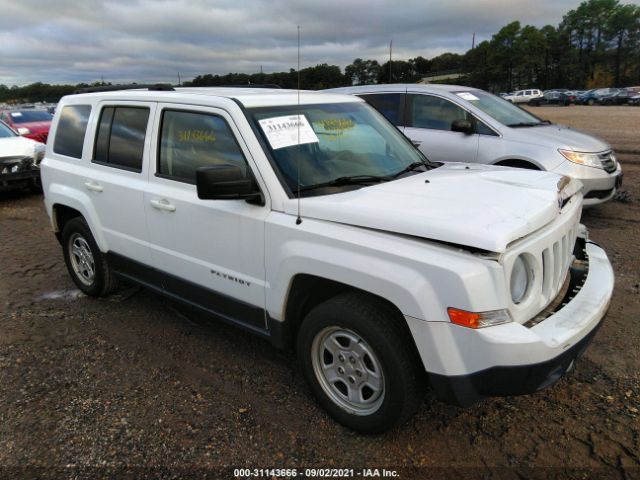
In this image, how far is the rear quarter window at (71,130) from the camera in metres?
4.27

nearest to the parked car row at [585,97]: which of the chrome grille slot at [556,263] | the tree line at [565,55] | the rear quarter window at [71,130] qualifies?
the tree line at [565,55]

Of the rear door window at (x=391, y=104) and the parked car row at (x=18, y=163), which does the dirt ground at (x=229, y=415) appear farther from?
the parked car row at (x=18, y=163)

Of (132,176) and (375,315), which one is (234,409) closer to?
(375,315)

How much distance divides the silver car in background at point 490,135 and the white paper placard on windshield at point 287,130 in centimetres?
391

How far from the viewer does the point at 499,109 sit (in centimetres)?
702

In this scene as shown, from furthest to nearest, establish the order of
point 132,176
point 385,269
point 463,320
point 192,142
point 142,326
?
point 142,326 < point 132,176 < point 192,142 < point 385,269 < point 463,320

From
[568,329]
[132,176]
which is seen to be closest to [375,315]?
[568,329]

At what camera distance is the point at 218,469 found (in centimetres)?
255

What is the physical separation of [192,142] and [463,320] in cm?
214

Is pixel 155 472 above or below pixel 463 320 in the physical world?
below

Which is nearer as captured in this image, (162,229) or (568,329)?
(568,329)

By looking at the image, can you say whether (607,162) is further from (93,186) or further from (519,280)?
(93,186)

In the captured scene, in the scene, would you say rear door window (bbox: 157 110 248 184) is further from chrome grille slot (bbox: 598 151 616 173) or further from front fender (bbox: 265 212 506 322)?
chrome grille slot (bbox: 598 151 616 173)

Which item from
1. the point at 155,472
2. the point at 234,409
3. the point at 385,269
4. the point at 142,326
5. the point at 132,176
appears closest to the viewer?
the point at 385,269
